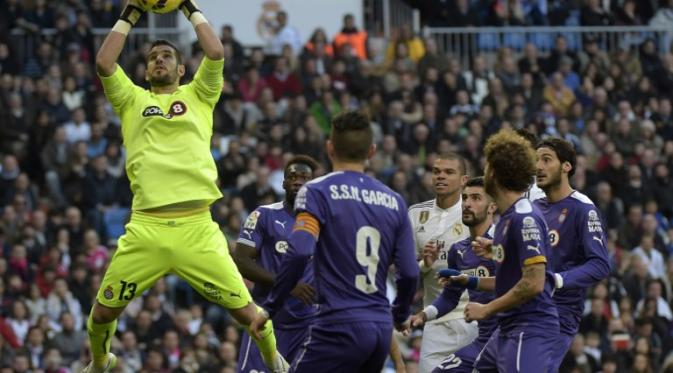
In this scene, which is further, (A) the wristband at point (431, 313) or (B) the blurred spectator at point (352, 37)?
(B) the blurred spectator at point (352, 37)

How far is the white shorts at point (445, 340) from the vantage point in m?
14.0

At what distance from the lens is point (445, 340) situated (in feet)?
46.1

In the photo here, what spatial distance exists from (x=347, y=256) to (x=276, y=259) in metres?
3.37

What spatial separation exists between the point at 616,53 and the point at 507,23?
2098 millimetres

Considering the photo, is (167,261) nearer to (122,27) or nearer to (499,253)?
(122,27)

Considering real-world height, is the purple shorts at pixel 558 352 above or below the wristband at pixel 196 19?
below

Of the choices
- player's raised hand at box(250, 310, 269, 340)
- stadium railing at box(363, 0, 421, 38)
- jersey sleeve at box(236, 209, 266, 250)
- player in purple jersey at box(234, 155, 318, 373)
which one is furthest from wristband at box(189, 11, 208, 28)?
stadium railing at box(363, 0, 421, 38)

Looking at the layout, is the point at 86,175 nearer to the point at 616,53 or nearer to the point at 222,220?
the point at 222,220

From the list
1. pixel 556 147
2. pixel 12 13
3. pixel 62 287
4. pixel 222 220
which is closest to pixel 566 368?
pixel 222 220

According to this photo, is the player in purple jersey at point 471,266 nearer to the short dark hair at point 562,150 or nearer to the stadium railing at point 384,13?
the short dark hair at point 562,150

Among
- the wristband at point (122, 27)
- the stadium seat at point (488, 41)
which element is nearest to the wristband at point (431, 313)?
the wristband at point (122, 27)

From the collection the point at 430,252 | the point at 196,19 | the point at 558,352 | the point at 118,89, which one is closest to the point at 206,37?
the point at 196,19

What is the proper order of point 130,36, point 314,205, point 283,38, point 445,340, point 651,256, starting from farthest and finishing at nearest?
1. point 283,38
2. point 130,36
3. point 651,256
4. point 445,340
5. point 314,205

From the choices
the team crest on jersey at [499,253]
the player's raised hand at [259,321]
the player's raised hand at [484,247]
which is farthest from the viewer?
the player's raised hand at [484,247]
